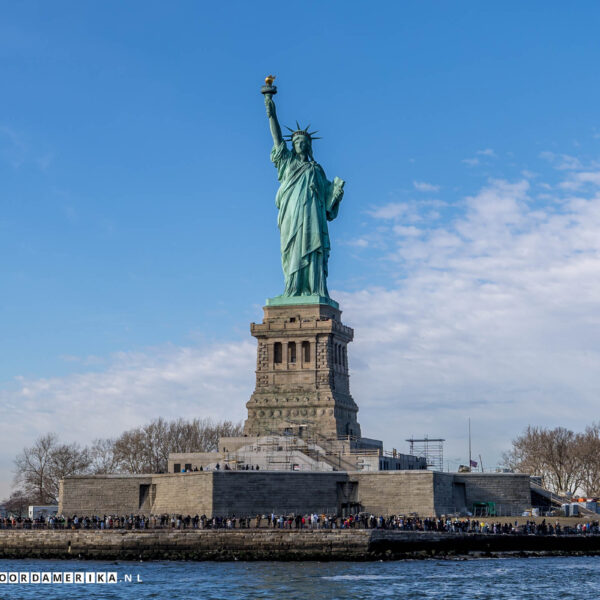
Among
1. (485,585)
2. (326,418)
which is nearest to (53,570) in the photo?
(485,585)

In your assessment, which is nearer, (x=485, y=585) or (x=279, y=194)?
(x=485, y=585)

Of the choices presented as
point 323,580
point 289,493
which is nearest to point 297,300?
point 289,493

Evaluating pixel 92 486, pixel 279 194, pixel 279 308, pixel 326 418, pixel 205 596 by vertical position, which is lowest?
pixel 205 596

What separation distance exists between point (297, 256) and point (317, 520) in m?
21.4

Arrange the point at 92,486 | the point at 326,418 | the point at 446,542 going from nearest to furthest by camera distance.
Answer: the point at 446,542, the point at 92,486, the point at 326,418

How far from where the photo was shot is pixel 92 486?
6322cm

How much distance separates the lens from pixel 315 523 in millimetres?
54156

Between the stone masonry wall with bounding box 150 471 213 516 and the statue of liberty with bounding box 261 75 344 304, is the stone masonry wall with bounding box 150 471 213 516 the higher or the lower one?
the lower one

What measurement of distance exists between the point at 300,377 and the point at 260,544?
17.9m

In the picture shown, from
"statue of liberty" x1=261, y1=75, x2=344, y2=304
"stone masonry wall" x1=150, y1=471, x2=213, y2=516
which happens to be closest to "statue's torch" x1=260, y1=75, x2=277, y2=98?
"statue of liberty" x1=261, y1=75, x2=344, y2=304

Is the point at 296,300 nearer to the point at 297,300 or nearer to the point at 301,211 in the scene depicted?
the point at 297,300

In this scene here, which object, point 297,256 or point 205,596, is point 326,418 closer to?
point 297,256

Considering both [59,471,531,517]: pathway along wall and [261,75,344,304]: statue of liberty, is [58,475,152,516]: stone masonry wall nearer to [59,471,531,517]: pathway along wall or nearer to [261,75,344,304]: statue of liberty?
[59,471,531,517]: pathway along wall

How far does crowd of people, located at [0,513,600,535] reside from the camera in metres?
54.4
